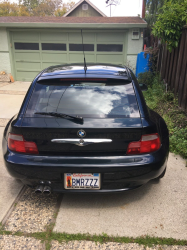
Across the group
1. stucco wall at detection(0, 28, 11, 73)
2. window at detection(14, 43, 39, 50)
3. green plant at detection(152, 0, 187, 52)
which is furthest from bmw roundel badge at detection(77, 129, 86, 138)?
stucco wall at detection(0, 28, 11, 73)

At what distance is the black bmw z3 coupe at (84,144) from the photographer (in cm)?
225

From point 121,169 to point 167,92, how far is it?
4.34 meters

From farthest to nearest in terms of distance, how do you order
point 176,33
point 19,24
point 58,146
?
point 19,24
point 176,33
point 58,146

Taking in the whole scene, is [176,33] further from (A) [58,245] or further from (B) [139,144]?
(A) [58,245]

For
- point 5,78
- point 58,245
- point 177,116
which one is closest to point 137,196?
point 58,245

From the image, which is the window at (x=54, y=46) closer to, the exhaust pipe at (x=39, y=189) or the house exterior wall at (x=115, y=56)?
the house exterior wall at (x=115, y=56)

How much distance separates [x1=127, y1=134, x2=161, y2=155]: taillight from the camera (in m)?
2.30

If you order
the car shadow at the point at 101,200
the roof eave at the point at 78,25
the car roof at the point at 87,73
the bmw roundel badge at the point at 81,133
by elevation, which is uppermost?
the roof eave at the point at 78,25

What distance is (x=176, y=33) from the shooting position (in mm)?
5422

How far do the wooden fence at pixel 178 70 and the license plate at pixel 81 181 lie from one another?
11.4ft

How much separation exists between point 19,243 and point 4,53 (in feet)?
33.7

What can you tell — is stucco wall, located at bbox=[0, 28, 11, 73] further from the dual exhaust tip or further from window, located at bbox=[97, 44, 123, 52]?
the dual exhaust tip

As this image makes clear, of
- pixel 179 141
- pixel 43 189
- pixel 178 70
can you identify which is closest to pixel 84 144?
pixel 43 189

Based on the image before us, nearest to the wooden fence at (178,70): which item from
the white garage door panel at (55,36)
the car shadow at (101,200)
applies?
the car shadow at (101,200)
